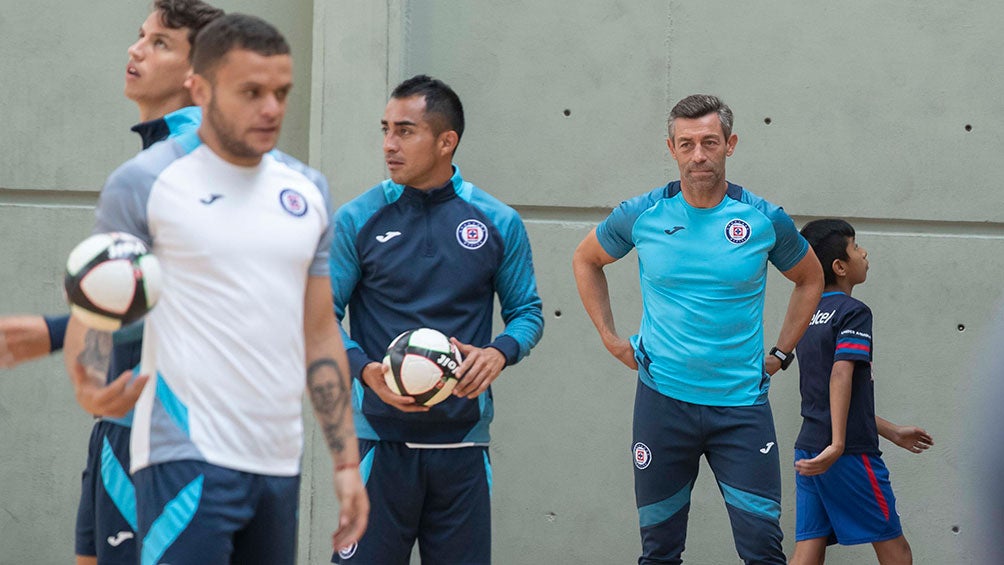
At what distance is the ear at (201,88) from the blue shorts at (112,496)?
1137 millimetres

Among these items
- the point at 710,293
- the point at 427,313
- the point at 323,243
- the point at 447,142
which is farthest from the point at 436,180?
the point at 323,243

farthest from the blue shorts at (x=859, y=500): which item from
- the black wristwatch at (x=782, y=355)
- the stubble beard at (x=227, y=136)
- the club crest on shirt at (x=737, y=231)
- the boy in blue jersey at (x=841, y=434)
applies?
the stubble beard at (x=227, y=136)

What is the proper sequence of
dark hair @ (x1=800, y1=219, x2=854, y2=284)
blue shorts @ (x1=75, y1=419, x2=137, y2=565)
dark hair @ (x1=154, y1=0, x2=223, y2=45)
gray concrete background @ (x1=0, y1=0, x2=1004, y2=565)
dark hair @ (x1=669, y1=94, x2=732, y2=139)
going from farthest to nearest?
gray concrete background @ (x1=0, y1=0, x2=1004, y2=565) → dark hair @ (x1=800, y1=219, x2=854, y2=284) → dark hair @ (x1=669, y1=94, x2=732, y2=139) → dark hair @ (x1=154, y1=0, x2=223, y2=45) → blue shorts @ (x1=75, y1=419, x2=137, y2=565)

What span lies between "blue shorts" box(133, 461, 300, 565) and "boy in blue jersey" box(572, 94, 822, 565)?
2685 millimetres

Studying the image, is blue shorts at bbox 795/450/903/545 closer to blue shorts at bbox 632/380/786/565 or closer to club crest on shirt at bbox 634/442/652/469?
blue shorts at bbox 632/380/786/565

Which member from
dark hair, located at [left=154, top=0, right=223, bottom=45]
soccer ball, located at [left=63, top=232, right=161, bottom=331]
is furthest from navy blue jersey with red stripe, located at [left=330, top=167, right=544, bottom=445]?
soccer ball, located at [left=63, top=232, right=161, bottom=331]

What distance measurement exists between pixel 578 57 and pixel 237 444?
4.30m

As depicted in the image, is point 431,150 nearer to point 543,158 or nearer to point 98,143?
point 543,158

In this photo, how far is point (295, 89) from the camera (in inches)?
282

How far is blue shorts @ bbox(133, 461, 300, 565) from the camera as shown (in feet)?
9.91

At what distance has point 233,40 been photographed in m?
3.12

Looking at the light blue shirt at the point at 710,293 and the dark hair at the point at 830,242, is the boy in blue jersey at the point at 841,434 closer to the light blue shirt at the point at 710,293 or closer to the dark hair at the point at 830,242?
the dark hair at the point at 830,242

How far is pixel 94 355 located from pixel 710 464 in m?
3.15

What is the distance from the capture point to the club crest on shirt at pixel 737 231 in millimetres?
5457
